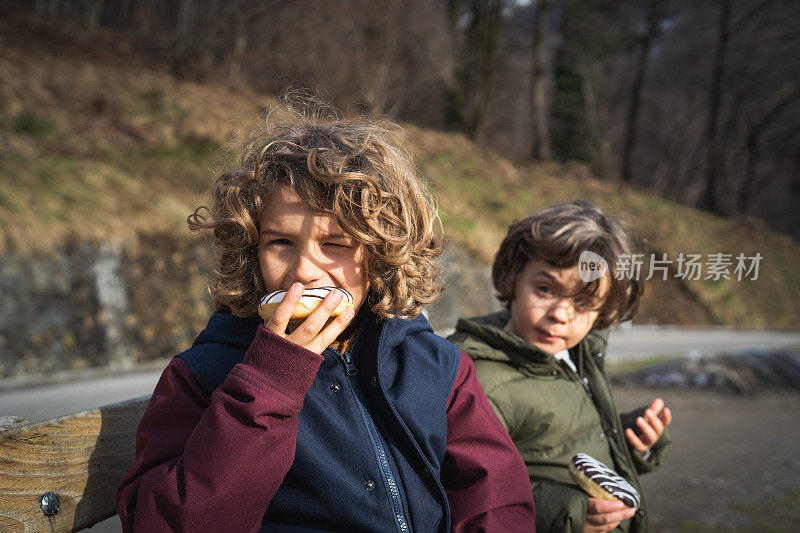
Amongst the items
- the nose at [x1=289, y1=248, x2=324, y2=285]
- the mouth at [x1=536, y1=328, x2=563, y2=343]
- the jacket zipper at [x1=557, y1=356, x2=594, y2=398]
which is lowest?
the jacket zipper at [x1=557, y1=356, x2=594, y2=398]

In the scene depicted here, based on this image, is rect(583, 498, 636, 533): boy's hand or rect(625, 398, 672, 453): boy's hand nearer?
rect(583, 498, 636, 533): boy's hand

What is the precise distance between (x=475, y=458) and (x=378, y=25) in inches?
688

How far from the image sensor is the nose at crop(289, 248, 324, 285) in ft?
5.29

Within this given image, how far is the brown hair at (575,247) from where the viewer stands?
7.73ft

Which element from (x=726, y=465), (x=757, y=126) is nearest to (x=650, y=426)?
(x=726, y=465)

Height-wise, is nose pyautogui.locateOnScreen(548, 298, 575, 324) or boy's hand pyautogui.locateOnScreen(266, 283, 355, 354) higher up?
boy's hand pyautogui.locateOnScreen(266, 283, 355, 354)

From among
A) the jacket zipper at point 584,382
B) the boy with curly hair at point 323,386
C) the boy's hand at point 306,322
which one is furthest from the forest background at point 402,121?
the jacket zipper at point 584,382

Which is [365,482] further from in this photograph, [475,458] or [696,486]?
[696,486]

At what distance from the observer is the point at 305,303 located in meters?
1.51

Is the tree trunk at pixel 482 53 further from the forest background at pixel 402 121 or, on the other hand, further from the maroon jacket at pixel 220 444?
the maroon jacket at pixel 220 444

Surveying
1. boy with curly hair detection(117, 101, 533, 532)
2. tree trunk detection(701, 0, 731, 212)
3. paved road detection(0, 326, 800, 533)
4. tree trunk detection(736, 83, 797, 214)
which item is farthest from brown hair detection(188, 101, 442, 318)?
tree trunk detection(736, 83, 797, 214)

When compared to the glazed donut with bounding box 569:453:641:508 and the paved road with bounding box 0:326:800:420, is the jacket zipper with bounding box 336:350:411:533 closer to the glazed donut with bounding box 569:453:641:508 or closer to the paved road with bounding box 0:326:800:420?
the glazed donut with bounding box 569:453:641:508

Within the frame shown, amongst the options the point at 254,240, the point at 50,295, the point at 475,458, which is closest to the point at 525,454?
the point at 475,458

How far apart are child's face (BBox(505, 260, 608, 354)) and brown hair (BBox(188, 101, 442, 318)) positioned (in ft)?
1.93
